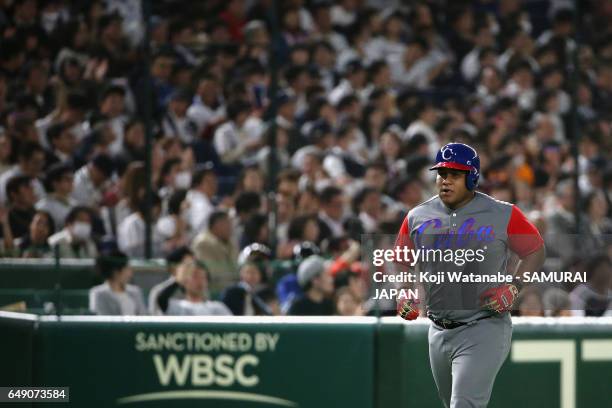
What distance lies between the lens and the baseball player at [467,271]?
19.0 ft

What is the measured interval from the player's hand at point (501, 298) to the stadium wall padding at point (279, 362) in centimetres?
123

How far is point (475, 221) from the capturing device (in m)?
5.92

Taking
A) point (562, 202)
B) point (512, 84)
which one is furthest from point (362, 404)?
point (512, 84)

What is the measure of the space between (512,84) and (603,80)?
7.06ft

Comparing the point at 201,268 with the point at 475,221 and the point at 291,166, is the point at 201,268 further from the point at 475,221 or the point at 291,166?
the point at 291,166

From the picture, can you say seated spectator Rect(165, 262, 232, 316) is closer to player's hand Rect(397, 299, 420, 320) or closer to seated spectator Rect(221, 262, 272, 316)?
seated spectator Rect(221, 262, 272, 316)

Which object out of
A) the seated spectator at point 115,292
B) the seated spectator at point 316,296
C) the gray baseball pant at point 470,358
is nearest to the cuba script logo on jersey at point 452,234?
the gray baseball pant at point 470,358

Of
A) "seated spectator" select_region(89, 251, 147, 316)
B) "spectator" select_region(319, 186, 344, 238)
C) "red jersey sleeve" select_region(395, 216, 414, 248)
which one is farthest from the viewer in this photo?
"spectator" select_region(319, 186, 344, 238)

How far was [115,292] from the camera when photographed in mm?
7918

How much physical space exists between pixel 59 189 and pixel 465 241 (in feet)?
17.0

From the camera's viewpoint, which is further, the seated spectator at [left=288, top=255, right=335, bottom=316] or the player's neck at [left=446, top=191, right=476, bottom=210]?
the seated spectator at [left=288, top=255, right=335, bottom=316]

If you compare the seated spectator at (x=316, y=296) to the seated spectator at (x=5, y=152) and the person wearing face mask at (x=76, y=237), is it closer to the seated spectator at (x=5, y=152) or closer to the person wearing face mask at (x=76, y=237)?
the person wearing face mask at (x=76, y=237)

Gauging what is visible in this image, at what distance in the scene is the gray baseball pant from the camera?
577 cm

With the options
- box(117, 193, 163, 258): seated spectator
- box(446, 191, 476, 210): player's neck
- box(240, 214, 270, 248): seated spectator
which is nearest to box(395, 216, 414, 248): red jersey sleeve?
box(446, 191, 476, 210): player's neck
